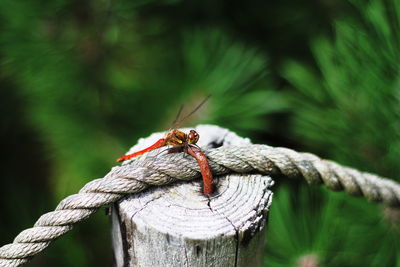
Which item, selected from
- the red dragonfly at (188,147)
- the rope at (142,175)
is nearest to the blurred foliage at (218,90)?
the rope at (142,175)

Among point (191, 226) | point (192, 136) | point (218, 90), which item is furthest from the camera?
point (218, 90)

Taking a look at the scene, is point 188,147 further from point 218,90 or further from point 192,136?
point 218,90

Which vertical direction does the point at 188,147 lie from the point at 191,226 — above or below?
above

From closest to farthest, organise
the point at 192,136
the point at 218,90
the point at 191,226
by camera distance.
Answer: the point at 191,226
the point at 192,136
the point at 218,90

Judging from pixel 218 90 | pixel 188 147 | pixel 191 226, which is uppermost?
pixel 218 90

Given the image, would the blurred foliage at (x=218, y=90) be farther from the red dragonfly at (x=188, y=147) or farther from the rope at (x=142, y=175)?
the red dragonfly at (x=188, y=147)

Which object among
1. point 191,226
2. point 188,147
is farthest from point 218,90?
point 191,226

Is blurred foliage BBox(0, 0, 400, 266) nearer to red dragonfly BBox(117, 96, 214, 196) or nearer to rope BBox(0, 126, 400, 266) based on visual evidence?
rope BBox(0, 126, 400, 266)
